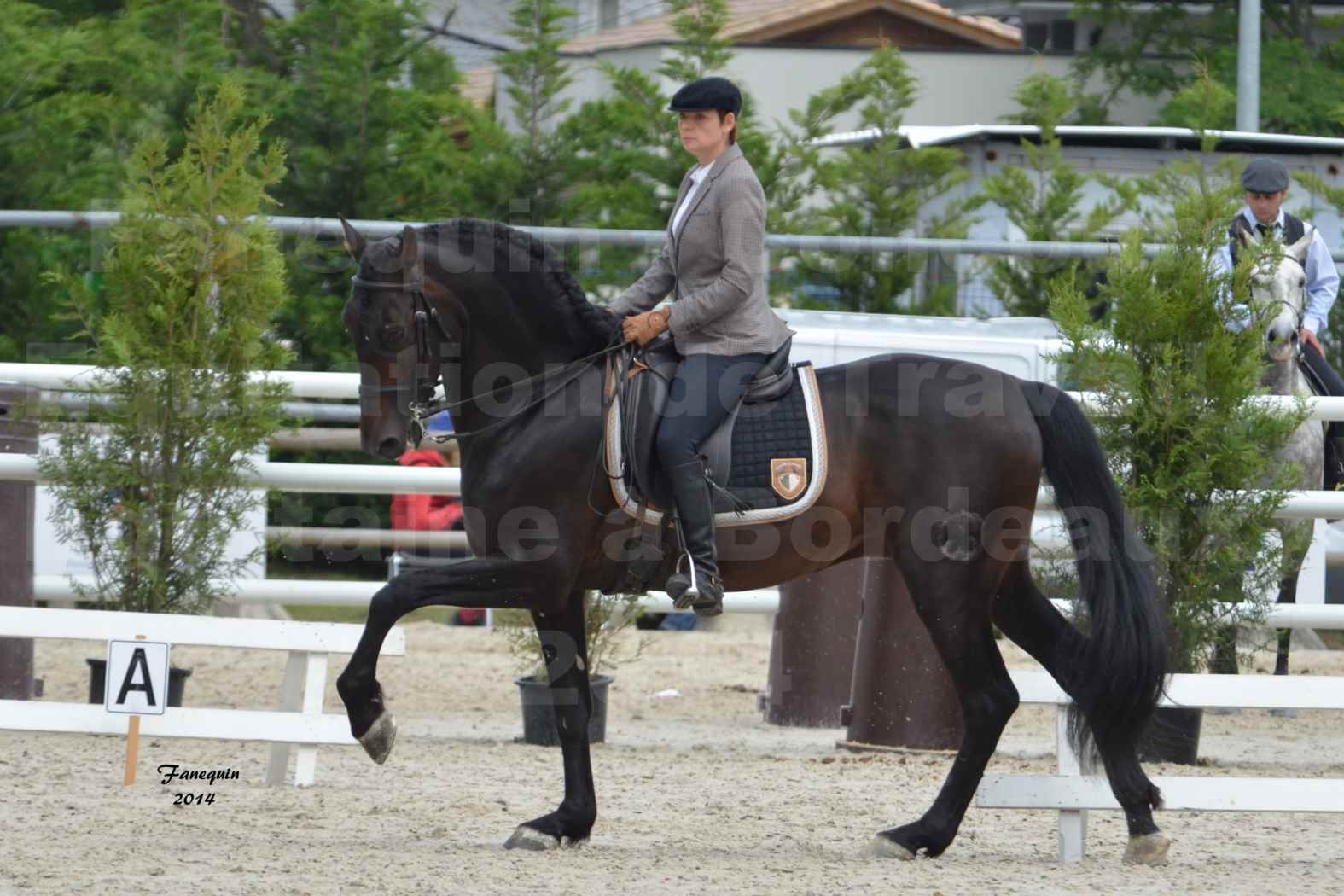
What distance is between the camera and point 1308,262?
29.9ft

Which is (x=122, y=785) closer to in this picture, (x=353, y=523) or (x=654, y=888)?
(x=654, y=888)

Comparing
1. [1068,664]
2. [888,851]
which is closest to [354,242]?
[888,851]

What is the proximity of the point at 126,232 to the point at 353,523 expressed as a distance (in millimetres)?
3981

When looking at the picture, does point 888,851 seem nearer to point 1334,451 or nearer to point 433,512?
point 1334,451

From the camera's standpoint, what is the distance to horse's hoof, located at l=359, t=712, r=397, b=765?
5684mm

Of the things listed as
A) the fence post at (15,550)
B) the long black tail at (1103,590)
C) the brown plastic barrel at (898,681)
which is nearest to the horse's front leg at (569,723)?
the long black tail at (1103,590)

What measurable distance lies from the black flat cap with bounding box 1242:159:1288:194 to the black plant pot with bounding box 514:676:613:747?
401 cm

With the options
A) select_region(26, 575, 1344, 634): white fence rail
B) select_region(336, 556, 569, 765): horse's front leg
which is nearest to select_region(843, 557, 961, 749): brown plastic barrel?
select_region(26, 575, 1344, 634): white fence rail

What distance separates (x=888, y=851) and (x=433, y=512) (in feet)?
21.2

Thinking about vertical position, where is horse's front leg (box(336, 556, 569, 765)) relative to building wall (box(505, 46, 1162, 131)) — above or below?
below

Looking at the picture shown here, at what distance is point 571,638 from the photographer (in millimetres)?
5973

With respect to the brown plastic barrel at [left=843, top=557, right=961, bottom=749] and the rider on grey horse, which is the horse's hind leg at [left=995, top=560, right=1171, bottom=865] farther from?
the rider on grey horse

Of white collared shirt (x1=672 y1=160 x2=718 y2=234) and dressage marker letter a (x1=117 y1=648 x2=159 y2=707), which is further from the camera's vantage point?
dressage marker letter a (x1=117 y1=648 x2=159 y2=707)

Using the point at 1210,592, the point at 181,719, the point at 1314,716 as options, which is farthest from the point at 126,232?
the point at 1314,716
